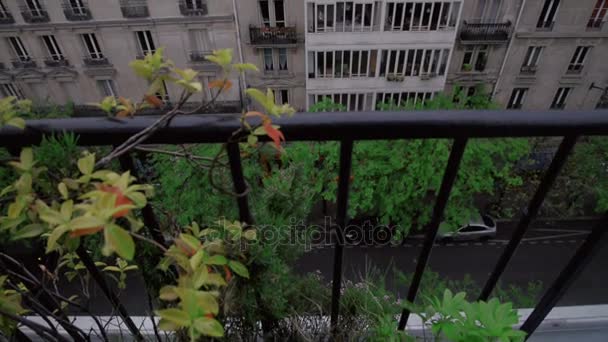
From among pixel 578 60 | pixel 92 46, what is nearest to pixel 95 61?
pixel 92 46

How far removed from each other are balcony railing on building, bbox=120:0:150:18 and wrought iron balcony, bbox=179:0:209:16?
0.84 metres

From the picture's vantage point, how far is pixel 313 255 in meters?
7.96

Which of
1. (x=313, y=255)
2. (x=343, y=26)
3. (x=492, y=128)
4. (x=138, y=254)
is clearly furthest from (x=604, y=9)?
(x=138, y=254)

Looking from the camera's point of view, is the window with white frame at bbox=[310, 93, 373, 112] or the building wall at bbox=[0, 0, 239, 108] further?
the window with white frame at bbox=[310, 93, 373, 112]

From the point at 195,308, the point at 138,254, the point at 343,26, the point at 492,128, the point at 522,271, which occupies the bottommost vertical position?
the point at 522,271

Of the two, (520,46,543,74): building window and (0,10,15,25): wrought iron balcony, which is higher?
(0,10,15,25): wrought iron balcony

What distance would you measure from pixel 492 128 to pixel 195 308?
64 cm

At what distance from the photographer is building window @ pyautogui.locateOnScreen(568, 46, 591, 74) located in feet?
27.6

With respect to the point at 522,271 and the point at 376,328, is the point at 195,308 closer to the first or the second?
the point at 376,328

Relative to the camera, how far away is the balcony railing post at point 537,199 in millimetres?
697

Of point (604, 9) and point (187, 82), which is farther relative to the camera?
point (604, 9)

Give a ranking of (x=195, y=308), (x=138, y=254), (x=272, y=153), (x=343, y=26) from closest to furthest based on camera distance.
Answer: (x=195, y=308), (x=272, y=153), (x=138, y=254), (x=343, y=26)

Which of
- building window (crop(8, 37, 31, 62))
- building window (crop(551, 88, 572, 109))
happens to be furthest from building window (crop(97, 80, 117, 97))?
building window (crop(551, 88, 572, 109))

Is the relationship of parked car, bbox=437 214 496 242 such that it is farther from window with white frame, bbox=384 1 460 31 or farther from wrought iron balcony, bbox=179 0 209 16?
wrought iron balcony, bbox=179 0 209 16
